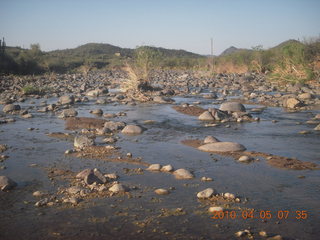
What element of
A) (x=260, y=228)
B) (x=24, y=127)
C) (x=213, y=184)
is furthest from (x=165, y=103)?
(x=260, y=228)

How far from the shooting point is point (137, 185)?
5.90 m

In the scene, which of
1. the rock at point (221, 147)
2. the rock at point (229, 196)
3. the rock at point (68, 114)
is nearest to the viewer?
the rock at point (229, 196)

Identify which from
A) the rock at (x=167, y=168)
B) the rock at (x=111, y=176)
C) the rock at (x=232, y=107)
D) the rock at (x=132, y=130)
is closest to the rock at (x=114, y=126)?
the rock at (x=132, y=130)

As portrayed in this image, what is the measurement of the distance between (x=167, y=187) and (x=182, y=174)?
0.60 metres

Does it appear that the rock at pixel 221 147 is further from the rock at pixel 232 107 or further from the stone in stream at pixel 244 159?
the rock at pixel 232 107

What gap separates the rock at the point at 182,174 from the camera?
20.6 feet

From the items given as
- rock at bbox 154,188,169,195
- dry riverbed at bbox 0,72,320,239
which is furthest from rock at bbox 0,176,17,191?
rock at bbox 154,188,169,195

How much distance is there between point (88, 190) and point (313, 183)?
12.3 feet

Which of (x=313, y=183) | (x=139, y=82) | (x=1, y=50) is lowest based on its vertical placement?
(x=313, y=183)

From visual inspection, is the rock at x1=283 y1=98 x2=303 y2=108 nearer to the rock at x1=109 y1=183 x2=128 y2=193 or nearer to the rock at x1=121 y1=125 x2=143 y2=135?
the rock at x1=121 y1=125 x2=143 y2=135

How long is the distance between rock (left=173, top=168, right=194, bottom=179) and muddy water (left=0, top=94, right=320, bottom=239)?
0.15 meters

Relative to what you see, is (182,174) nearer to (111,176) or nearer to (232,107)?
(111,176)

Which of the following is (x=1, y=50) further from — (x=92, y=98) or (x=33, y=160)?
(x=33, y=160)

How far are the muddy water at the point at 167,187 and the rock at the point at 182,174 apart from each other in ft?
0.49
